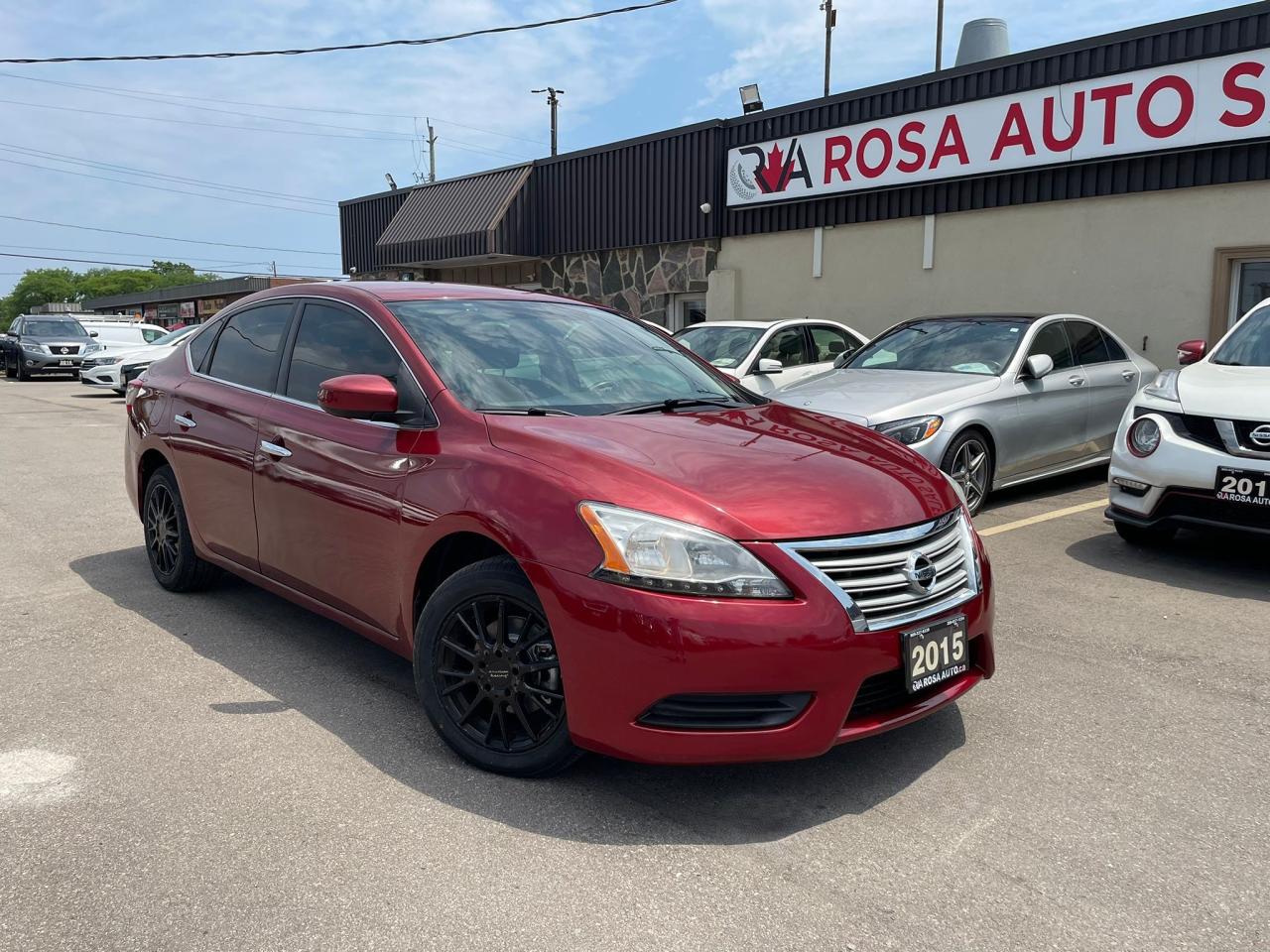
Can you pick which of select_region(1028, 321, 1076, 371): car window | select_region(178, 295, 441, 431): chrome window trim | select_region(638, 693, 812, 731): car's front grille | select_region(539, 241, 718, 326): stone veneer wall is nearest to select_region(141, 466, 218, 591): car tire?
select_region(178, 295, 441, 431): chrome window trim

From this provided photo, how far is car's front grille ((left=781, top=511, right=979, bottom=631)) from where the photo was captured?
9.39 feet

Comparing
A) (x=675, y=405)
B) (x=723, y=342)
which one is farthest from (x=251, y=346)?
(x=723, y=342)

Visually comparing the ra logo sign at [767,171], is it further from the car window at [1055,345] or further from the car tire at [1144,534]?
the car tire at [1144,534]

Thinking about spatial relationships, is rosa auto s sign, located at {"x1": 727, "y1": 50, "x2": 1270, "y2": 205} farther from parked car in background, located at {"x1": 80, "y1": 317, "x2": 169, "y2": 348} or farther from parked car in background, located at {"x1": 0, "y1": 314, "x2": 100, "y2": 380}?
parked car in background, located at {"x1": 0, "y1": 314, "x2": 100, "y2": 380}

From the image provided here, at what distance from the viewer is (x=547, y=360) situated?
3.95m

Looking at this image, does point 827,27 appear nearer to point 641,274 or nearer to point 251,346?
point 641,274

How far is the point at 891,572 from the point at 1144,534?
396cm

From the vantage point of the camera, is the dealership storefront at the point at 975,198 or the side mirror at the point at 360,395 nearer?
the side mirror at the point at 360,395

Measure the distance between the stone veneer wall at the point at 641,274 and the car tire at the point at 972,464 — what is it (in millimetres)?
10552

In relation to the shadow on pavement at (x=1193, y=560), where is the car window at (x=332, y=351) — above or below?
above

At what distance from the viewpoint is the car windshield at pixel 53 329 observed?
26.8 m

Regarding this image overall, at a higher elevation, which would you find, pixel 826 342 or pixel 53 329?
pixel 53 329

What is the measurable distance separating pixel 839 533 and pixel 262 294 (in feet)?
10.7

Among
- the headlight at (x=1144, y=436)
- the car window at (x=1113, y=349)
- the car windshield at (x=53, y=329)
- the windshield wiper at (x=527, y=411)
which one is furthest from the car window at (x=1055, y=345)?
the car windshield at (x=53, y=329)
